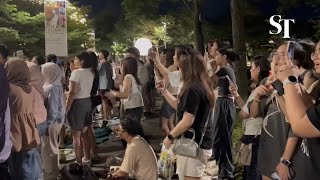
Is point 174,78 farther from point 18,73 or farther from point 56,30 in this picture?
point 18,73

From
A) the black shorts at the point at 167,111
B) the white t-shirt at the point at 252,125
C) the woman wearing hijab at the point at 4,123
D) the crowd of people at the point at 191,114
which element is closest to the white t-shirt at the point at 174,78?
the crowd of people at the point at 191,114

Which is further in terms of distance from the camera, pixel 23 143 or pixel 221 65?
pixel 221 65

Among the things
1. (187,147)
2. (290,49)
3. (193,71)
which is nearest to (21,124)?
(187,147)

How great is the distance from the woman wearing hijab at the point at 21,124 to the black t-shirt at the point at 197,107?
5.04ft

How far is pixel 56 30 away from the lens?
7.50 metres

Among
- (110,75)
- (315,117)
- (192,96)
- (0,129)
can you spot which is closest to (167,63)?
(110,75)

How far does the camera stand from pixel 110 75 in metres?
12.3

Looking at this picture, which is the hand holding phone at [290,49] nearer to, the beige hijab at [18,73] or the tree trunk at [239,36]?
the beige hijab at [18,73]

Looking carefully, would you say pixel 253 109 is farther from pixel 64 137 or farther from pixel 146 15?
pixel 146 15

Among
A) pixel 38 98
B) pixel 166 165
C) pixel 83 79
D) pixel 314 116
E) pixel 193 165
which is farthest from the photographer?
pixel 83 79

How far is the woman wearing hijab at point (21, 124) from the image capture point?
4.82 meters

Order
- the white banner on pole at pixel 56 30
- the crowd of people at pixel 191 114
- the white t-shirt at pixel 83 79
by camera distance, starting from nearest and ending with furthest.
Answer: the crowd of people at pixel 191 114 < the white t-shirt at pixel 83 79 < the white banner on pole at pixel 56 30

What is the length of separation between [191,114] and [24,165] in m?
1.81

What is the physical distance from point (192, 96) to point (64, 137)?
5726 millimetres
